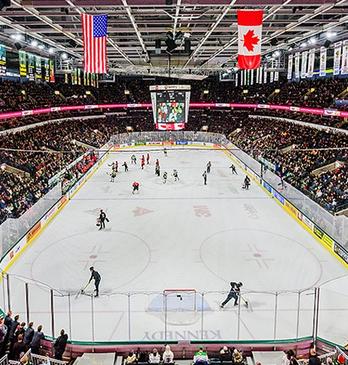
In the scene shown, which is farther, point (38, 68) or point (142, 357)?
point (38, 68)

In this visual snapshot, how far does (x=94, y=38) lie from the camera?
1323cm

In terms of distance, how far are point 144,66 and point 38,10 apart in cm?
2344

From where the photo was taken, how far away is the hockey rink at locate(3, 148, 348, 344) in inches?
385

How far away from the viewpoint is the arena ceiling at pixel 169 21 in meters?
13.4

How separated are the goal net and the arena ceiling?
8.61 metres

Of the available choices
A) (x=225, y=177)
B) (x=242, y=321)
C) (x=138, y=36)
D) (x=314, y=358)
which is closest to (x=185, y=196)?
(x=225, y=177)

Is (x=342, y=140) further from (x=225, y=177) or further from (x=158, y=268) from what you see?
(x=158, y=268)

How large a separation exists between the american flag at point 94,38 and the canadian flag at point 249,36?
4.27 metres

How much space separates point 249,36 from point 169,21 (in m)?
7.34

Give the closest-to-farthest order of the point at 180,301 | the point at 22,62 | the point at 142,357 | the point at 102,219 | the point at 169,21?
the point at 142,357 → the point at 180,301 → the point at 102,219 → the point at 169,21 → the point at 22,62

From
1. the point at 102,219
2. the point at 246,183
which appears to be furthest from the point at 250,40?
the point at 246,183

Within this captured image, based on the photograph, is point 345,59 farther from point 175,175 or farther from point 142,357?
point 142,357

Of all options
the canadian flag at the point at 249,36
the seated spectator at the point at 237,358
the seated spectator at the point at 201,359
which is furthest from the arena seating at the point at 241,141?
the seated spectator at the point at 237,358

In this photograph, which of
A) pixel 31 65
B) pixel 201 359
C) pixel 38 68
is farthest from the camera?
pixel 38 68
